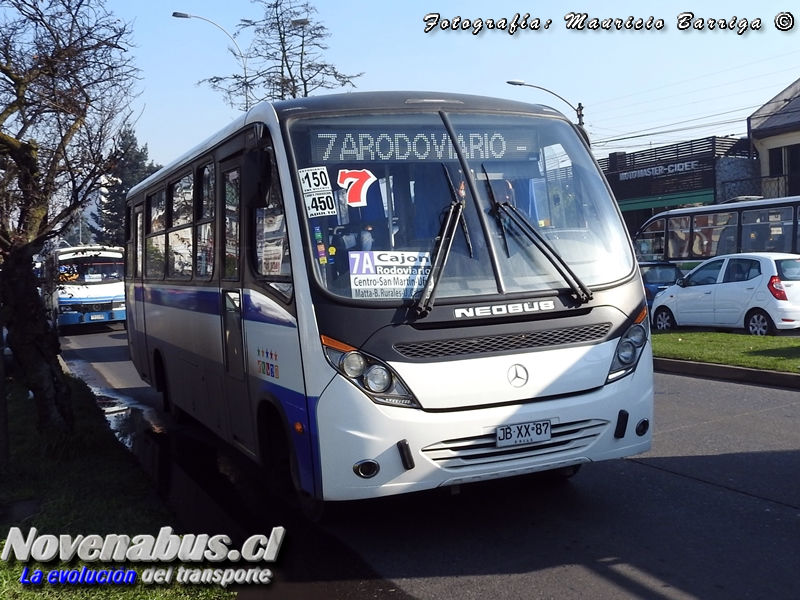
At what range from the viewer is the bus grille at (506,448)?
17.1 ft

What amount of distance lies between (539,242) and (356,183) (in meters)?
1.20

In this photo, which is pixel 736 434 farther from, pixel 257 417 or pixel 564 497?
pixel 257 417

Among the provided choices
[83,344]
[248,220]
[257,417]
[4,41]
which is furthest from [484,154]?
[83,344]

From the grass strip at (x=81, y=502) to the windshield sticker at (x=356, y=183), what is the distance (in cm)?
240

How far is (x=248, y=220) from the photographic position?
641 centimetres

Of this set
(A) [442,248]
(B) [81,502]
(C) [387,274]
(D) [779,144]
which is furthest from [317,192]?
(D) [779,144]

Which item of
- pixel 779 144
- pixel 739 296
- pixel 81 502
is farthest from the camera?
pixel 779 144

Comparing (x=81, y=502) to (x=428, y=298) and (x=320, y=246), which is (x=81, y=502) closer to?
(x=320, y=246)

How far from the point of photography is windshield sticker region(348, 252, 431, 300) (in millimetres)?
5332

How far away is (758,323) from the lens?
17.1m

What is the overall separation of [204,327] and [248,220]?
1.67 m

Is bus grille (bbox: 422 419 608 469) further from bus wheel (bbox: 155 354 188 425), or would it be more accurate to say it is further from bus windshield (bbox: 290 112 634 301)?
bus wheel (bbox: 155 354 188 425)

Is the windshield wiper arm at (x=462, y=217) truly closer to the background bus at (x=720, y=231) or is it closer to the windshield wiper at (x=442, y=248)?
the windshield wiper at (x=442, y=248)

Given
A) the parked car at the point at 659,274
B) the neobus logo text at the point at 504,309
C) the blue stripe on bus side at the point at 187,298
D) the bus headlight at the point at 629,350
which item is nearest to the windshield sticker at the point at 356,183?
the neobus logo text at the point at 504,309
